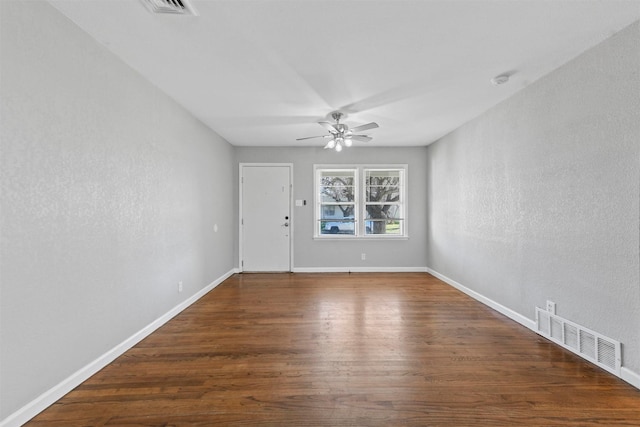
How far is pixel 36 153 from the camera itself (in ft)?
5.64

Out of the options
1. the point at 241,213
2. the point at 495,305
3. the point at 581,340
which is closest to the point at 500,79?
the point at 581,340

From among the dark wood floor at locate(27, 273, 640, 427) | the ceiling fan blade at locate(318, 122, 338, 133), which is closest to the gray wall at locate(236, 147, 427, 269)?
the ceiling fan blade at locate(318, 122, 338, 133)

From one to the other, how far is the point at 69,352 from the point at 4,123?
55.8 inches

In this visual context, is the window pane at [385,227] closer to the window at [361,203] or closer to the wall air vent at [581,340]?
the window at [361,203]

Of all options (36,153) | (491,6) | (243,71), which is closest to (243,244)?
(243,71)

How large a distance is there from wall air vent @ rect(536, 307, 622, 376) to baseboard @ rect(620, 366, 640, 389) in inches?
1.2

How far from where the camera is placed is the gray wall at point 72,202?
1.61m

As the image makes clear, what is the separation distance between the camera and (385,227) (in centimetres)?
577

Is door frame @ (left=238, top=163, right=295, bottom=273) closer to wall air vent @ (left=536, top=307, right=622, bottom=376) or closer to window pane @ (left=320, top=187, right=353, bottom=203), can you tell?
window pane @ (left=320, top=187, right=353, bottom=203)

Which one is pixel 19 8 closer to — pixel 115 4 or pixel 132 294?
pixel 115 4

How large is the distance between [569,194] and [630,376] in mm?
1327

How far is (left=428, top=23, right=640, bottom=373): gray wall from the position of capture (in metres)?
2.04

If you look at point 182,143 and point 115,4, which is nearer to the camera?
point 115,4

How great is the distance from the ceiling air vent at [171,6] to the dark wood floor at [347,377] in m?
2.39
